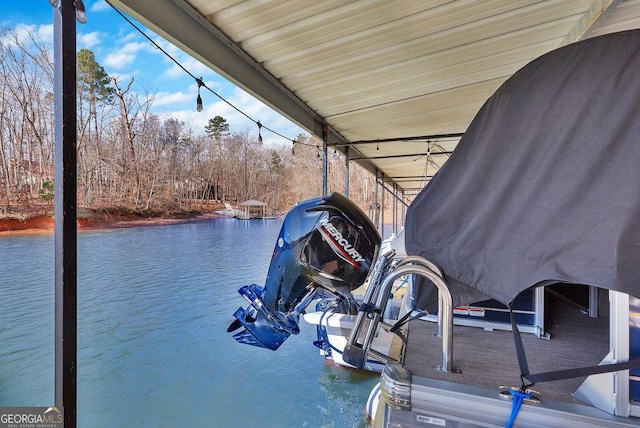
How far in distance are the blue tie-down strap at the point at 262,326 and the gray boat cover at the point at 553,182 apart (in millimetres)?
1091

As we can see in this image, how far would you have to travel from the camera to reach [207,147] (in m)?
22.5

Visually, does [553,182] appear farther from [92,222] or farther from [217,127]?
[217,127]

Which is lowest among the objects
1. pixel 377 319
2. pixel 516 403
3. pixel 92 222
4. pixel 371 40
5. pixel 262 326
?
pixel 92 222

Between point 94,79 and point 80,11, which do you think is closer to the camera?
point 80,11

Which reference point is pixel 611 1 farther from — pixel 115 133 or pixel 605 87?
pixel 115 133

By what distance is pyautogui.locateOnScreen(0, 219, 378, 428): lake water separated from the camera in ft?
9.50

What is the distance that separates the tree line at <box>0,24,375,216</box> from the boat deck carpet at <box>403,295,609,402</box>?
1901mm

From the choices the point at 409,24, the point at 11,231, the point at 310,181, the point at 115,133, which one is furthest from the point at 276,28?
the point at 310,181

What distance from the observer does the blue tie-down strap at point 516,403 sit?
0.96 metres

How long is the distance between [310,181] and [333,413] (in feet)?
59.1

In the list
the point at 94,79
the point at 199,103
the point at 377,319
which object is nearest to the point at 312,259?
the point at 377,319

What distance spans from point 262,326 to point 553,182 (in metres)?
1.71

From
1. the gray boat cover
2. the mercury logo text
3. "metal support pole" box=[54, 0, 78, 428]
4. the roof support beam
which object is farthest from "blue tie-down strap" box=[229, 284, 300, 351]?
the roof support beam

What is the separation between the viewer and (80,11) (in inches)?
49.6
